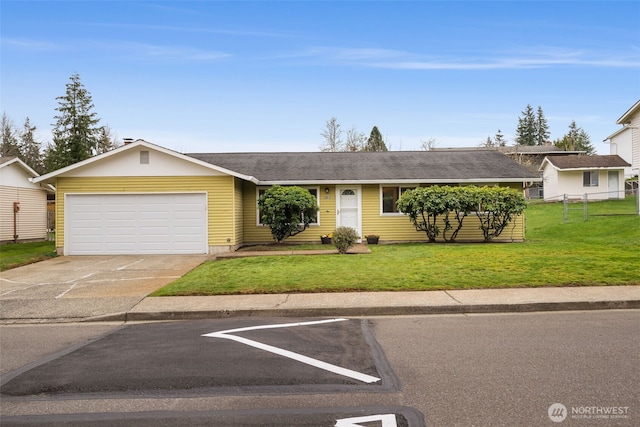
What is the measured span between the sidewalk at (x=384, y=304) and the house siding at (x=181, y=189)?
7850mm

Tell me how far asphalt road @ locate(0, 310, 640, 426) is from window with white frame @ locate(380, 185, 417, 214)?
1214 centimetres

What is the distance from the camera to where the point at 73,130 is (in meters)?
48.2

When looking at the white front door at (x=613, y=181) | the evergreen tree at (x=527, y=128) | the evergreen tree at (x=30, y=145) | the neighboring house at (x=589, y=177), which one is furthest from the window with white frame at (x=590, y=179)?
the evergreen tree at (x=30, y=145)

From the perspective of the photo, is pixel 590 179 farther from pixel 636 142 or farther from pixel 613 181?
pixel 636 142

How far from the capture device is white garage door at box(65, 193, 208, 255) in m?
16.2

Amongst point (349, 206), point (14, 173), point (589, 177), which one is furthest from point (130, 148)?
point (589, 177)

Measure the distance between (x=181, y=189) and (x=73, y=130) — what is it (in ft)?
130

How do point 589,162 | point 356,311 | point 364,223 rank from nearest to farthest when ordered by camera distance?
1. point 356,311
2. point 364,223
3. point 589,162

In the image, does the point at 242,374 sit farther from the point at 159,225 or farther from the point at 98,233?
the point at 98,233

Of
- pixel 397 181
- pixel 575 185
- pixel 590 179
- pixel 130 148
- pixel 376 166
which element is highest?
pixel 130 148

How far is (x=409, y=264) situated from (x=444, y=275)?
1.63 meters

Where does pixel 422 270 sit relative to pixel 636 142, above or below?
below

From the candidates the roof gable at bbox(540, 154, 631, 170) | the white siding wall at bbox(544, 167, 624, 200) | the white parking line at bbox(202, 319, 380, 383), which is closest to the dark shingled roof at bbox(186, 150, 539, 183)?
the white parking line at bbox(202, 319, 380, 383)

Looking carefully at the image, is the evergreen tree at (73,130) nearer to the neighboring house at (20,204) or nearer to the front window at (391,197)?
→ the neighboring house at (20,204)
